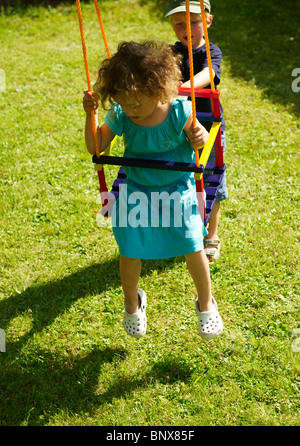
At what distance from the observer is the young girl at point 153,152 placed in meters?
2.54

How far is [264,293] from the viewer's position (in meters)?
3.51

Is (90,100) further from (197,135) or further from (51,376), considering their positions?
(51,376)

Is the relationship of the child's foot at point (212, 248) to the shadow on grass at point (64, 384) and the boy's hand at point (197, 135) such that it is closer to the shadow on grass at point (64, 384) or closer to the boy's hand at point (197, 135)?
the shadow on grass at point (64, 384)

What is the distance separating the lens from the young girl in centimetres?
254

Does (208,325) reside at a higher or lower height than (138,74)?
lower

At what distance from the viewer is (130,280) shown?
2.92 meters

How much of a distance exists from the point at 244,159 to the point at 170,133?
2402 millimetres

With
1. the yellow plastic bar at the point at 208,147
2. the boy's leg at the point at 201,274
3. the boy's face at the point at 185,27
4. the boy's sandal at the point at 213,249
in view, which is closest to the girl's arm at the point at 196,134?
the yellow plastic bar at the point at 208,147

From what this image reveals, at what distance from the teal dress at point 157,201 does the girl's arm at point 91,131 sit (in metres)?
0.07

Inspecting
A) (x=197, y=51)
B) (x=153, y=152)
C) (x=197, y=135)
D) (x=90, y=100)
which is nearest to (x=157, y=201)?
(x=153, y=152)

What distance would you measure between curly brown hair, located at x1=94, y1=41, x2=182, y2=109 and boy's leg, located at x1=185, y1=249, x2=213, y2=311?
0.82 meters

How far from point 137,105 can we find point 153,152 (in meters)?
0.32

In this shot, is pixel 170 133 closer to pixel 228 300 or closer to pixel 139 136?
pixel 139 136
